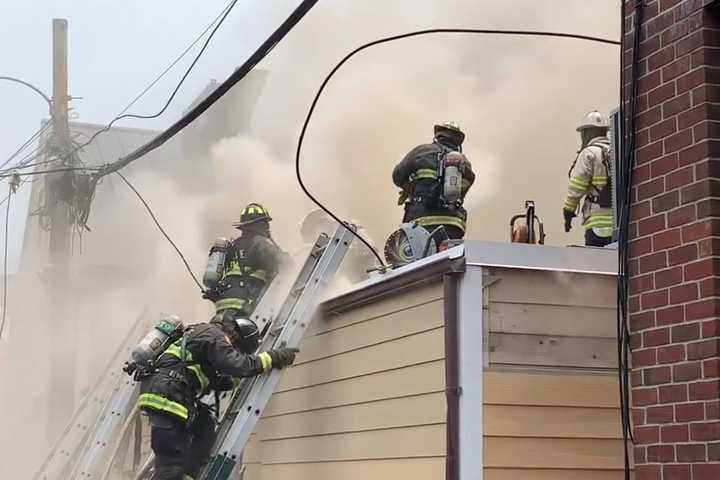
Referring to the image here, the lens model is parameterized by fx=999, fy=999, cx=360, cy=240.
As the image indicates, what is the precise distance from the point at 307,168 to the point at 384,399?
19.5 feet

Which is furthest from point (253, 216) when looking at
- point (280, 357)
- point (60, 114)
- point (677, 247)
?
point (60, 114)

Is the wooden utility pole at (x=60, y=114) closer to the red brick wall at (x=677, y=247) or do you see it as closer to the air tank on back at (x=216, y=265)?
the air tank on back at (x=216, y=265)

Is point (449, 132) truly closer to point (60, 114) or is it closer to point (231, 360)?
point (231, 360)

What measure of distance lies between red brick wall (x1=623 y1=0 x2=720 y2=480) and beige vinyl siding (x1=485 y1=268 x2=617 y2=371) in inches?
48.6

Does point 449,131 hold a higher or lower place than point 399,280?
higher

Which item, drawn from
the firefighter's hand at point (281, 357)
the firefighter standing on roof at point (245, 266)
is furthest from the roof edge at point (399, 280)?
the firefighter standing on roof at point (245, 266)

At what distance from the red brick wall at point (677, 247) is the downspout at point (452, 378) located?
4.06 ft

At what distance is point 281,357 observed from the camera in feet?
19.5

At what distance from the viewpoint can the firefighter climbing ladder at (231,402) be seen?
5.86 meters

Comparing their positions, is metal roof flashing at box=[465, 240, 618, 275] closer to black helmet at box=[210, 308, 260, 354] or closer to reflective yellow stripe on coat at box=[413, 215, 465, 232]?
reflective yellow stripe on coat at box=[413, 215, 465, 232]

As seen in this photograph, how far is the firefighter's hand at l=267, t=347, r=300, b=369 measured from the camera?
19.5ft

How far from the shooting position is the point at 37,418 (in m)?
15.0

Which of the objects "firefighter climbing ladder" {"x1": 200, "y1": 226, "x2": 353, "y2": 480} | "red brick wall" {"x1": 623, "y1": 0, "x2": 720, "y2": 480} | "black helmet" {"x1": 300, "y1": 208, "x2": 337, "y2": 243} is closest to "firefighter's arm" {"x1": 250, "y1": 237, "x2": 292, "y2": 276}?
"black helmet" {"x1": 300, "y1": 208, "x2": 337, "y2": 243}

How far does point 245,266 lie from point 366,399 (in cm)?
223
